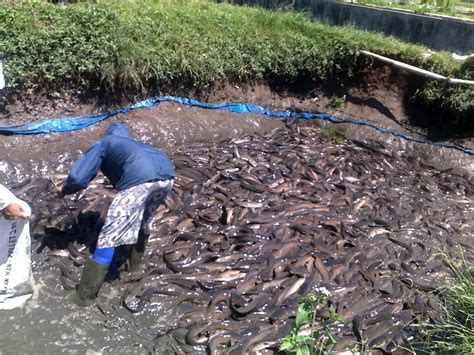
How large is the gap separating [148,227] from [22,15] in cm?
494

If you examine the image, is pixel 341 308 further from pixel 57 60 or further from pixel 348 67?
pixel 348 67

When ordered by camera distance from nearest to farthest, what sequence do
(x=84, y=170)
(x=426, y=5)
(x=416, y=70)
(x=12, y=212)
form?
(x=12, y=212), (x=84, y=170), (x=416, y=70), (x=426, y=5)

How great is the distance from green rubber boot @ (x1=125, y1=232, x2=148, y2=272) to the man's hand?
1.49m

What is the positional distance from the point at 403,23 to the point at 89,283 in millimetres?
13227

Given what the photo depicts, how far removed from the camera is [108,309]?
5.81 meters

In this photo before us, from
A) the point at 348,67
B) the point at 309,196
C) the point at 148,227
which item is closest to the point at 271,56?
the point at 348,67

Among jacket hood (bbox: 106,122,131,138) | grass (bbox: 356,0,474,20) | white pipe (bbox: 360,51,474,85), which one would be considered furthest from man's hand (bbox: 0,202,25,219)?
grass (bbox: 356,0,474,20)

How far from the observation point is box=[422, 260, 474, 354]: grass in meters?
5.05

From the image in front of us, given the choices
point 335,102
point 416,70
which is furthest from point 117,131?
point 416,70

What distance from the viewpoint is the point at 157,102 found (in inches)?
417

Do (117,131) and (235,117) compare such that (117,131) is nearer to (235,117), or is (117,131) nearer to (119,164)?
(119,164)

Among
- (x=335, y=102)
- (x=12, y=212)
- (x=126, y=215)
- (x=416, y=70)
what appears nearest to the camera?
(x=12, y=212)

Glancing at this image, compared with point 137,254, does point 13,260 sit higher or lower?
higher

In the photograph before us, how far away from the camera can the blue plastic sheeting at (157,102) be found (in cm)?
881
